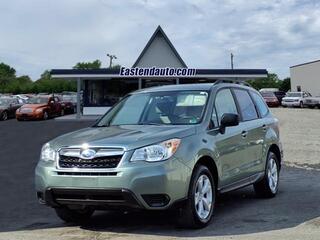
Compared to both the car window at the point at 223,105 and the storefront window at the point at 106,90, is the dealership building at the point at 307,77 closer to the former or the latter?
the storefront window at the point at 106,90

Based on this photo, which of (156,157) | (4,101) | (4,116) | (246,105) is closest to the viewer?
(156,157)

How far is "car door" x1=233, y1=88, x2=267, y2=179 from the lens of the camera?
845 cm

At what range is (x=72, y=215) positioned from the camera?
754cm

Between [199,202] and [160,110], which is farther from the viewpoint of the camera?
[160,110]

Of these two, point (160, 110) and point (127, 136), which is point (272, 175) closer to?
point (160, 110)

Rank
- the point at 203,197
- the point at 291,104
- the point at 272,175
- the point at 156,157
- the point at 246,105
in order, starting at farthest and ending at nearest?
the point at 291,104 < the point at 272,175 < the point at 246,105 < the point at 203,197 < the point at 156,157

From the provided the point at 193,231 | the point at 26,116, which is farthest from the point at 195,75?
the point at 193,231

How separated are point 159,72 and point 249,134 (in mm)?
31365

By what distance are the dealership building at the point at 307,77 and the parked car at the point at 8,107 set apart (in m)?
49.0

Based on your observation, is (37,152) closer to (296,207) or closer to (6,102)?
(296,207)

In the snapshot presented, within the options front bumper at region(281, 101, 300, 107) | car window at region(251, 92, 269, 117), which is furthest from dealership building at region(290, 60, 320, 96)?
car window at region(251, 92, 269, 117)

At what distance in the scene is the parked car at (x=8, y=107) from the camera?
127 ft

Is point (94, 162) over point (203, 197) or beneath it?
over

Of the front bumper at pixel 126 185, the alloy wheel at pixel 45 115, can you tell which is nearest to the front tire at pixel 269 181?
the front bumper at pixel 126 185
